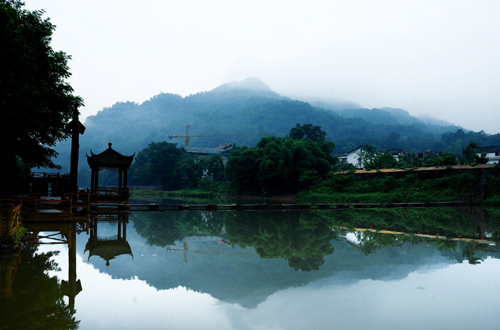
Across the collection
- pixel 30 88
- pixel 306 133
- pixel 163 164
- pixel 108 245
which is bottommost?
pixel 108 245

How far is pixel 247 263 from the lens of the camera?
875 cm

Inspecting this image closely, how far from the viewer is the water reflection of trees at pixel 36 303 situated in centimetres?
501

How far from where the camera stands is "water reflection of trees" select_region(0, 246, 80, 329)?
16.4 feet

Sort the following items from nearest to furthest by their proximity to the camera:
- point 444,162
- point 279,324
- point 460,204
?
point 279,324, point 460,204, point 444,162

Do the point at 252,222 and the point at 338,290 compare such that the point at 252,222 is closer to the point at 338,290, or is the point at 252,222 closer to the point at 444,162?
the point at 338,290

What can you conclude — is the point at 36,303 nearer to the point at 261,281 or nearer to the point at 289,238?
the point at 261,281

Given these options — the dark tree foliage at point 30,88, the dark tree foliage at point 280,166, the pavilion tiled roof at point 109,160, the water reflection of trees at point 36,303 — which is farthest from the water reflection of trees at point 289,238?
the dark tree foliage at point 280,166

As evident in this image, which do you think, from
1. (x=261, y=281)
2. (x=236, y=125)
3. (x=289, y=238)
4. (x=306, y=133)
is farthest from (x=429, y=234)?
(x=236, y=125)

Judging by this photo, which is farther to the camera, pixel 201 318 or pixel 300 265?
pixel 300 265

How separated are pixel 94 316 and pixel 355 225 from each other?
12.9 meters

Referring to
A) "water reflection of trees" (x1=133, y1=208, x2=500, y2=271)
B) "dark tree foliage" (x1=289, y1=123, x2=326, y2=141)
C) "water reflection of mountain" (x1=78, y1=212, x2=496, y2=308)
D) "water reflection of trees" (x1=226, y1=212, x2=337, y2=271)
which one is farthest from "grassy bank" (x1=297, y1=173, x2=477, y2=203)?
"water reflection of mountain" (x1=78, y1=212, x2=496, y2=308)

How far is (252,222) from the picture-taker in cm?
1723

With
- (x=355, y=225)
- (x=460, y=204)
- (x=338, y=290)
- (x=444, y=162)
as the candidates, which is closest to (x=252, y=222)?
(x=355, y=225)

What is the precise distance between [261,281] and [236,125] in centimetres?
12088
